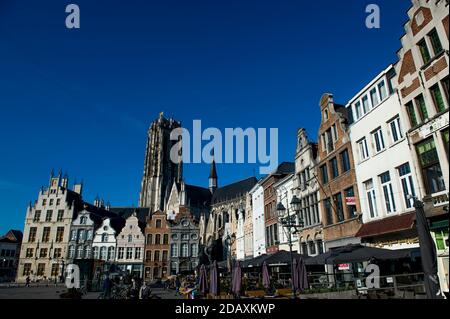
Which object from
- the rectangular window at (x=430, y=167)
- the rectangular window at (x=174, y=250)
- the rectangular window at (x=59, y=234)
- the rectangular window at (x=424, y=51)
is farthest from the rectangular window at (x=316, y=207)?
the rectangular window at (x=59, y=234)

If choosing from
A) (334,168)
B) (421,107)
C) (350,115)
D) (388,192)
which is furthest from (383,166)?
(334,168)

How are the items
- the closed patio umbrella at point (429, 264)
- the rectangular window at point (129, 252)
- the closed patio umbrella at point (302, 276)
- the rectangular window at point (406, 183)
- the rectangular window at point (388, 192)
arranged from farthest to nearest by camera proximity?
the rectangular window at point (129, 252) → the rectangular window at point (388, 192) → the rectangular window at point (406, 183) → the closed patio umbrella at point (302, 276) → the closed patio umbrella at point (429, 264)

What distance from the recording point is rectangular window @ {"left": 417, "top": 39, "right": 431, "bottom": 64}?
558 inches

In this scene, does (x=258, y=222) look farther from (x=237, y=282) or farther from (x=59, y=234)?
(x=59, y=234)

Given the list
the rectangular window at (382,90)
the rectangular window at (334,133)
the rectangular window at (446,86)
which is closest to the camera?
the rectangular window at (446,86)

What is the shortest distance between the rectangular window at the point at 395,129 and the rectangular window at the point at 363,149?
2246 mm

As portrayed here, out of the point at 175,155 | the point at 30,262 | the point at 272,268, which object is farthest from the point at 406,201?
the point at 175,155

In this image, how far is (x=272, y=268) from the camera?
2981 centimetres

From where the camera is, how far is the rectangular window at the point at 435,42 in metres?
13.5

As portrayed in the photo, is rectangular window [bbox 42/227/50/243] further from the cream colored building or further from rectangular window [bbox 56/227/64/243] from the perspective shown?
rectangular window [bbox 56/227/64/243]

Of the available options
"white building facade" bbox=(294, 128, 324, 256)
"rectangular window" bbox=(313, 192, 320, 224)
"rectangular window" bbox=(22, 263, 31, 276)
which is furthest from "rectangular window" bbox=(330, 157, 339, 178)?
"rectangular window" bbox=(22, 263, 31, 276)

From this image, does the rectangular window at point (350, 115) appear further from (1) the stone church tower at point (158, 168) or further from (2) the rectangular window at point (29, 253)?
(1) the stone church tower at point (158, 168)

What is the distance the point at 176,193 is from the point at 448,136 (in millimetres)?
92424

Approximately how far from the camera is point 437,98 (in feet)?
44.2
